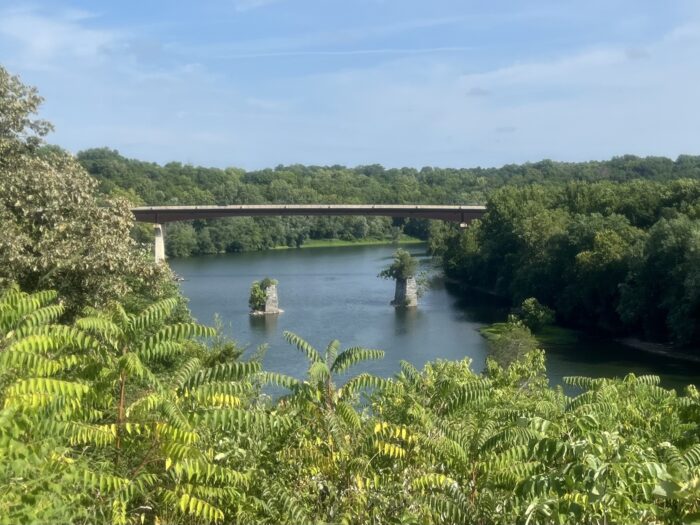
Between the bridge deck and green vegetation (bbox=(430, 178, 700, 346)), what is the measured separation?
2295 millimetres

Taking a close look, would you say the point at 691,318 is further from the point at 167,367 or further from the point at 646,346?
the point at 167,367

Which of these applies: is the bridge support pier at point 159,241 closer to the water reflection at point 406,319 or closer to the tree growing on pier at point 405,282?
the tree growing on pier at point 405,282

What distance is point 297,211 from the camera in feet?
205

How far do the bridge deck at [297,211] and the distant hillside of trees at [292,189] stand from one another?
13.6ft

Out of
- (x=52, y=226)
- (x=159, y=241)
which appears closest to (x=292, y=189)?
(x=159, y=241)

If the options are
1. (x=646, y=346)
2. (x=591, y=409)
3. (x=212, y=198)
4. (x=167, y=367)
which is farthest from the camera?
(x=212, y=198)

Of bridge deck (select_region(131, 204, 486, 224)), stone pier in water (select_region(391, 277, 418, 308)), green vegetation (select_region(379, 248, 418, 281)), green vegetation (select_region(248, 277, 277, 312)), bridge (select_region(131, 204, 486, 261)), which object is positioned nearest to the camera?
green vegetation (select_region(248, 277, 277, 312))

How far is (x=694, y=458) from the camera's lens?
4379 millimetres

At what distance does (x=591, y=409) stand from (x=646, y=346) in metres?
32.4

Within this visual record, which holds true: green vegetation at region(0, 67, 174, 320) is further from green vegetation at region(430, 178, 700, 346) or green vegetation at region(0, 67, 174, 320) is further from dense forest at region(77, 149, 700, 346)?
green vegetation at region(430, 178, 700, 346)

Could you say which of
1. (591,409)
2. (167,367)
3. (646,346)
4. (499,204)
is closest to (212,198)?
(499,204)

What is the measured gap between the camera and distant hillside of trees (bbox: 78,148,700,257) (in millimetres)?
80750

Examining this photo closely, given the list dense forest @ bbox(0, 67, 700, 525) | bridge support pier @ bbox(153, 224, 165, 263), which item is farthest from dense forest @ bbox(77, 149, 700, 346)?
dense forest @ bbox(0, 67, 700, 525)

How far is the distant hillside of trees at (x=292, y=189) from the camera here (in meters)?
80.8
